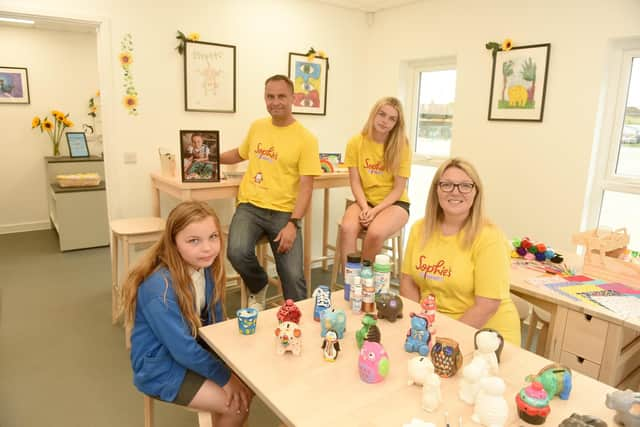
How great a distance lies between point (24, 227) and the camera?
5230mm

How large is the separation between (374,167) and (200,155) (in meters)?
1.10

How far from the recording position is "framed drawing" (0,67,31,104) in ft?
16.1

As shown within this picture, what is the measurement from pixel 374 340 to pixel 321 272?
2.96m

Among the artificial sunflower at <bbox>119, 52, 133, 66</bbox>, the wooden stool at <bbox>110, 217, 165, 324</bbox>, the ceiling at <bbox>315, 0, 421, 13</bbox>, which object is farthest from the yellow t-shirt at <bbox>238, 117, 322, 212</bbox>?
the ceiling at <bbox>315, 0, 421, 13</bbox>

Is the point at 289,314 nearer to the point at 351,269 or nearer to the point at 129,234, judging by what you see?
the point at 351,269

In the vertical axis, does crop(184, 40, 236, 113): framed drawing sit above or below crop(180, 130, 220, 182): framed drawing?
above

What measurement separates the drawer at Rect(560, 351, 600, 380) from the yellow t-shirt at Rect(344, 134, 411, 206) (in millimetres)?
1317

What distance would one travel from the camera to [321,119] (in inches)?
165

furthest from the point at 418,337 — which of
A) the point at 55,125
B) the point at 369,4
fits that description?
the point at 55,125

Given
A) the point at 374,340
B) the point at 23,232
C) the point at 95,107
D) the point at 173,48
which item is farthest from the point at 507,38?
the point at 23,232

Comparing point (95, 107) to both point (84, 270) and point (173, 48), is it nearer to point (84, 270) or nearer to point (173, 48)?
point (84, 270)

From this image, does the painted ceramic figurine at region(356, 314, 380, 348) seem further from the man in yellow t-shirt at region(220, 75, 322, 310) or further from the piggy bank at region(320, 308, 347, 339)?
the man in yellow t-shirt at region(220, 75, 322, 310)

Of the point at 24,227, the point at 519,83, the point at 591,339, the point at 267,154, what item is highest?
the point at 519,83

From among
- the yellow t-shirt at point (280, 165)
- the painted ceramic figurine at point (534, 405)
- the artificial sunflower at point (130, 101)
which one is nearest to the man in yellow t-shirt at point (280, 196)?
the yellow t-shirt at point (280, 165)
